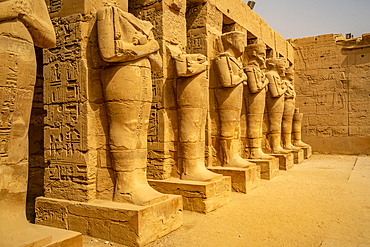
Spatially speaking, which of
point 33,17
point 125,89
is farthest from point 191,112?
point 33,17

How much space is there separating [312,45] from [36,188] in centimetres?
1185

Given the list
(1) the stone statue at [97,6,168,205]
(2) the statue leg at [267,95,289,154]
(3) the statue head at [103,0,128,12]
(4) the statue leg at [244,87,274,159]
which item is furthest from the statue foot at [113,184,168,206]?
(2) the statue leg at [267,95,289,154]

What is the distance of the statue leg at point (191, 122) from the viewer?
5258mm

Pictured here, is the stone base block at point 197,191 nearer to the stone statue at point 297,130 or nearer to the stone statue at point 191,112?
the stone statue at point 191,112

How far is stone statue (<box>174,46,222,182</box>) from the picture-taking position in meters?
5.21

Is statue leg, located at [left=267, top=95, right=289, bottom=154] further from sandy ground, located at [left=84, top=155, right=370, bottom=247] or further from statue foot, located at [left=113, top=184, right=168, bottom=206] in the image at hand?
statue foot, located at [left=113, top=184, right=168, bottom=206]

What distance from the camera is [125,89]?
3934 millimetres

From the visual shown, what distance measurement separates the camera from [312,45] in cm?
1371

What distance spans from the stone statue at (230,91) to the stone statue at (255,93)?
1.18 metres

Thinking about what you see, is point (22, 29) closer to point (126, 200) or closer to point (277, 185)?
point (126, 200)

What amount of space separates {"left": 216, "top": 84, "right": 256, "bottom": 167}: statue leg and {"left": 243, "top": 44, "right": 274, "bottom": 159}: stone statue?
1.26 metres

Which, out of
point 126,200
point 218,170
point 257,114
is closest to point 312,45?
point 257,114

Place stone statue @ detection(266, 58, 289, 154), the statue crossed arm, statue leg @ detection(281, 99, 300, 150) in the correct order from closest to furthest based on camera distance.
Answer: the statue crossed arm, stone statue @ detection(266, 58, 289, 154), statue leg @ detection(281, 99, 300, 150)

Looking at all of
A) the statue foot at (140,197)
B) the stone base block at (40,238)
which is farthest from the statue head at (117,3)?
the stone base block at (40,238)
